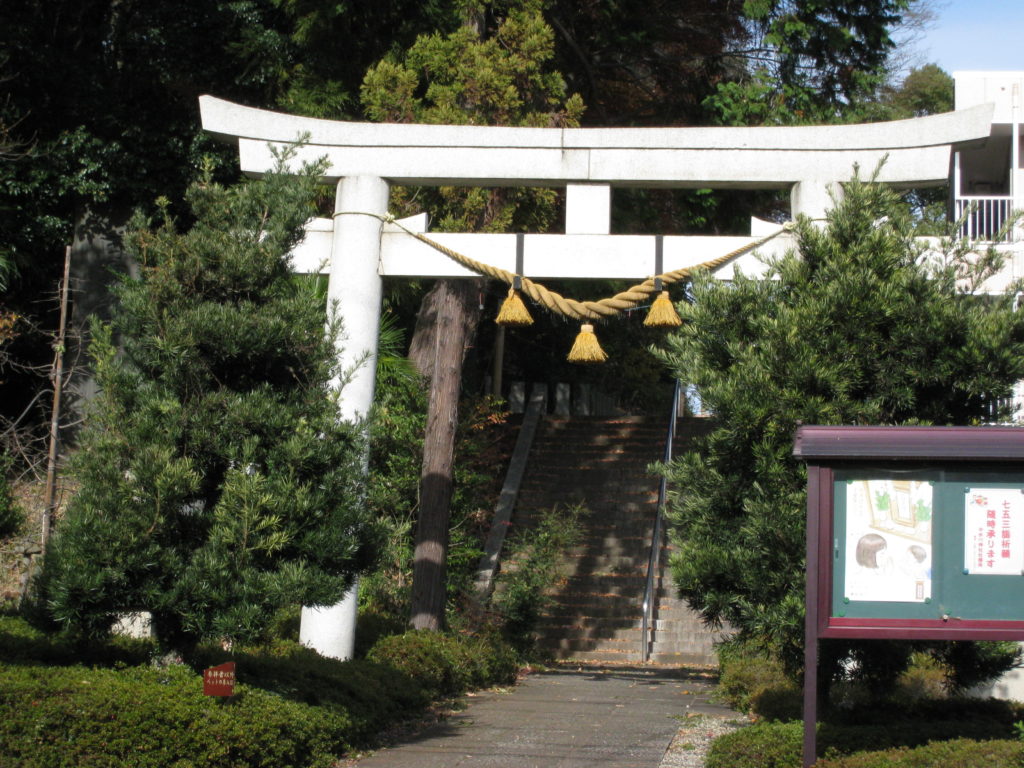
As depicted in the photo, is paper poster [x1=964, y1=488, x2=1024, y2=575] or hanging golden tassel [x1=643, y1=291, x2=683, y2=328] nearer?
paper poster [x1=964, y1=488, x2=1024, y2=575]

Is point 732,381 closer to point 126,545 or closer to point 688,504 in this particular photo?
point 688,504

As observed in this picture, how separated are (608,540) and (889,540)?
468 inches

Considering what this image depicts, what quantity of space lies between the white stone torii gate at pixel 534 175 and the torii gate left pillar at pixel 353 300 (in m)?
0.01

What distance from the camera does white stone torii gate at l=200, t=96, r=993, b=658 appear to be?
34.0 ft

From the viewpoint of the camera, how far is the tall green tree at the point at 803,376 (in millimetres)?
7914

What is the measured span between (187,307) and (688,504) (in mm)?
3750

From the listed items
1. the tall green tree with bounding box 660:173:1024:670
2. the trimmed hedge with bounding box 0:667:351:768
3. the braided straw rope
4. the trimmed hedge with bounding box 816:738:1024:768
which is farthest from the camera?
the braided straw rope

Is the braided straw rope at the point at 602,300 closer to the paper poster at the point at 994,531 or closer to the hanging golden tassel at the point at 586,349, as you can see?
the hanging golden tassel at the point at 586,349

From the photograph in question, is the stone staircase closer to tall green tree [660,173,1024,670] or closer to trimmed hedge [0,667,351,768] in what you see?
tall green tree [660,173,1024,670]

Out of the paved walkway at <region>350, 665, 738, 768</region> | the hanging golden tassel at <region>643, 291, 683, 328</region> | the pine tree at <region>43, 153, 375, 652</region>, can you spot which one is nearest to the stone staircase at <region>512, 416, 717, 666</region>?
the paved walkway at <region>350, 665, 738, 768</region>

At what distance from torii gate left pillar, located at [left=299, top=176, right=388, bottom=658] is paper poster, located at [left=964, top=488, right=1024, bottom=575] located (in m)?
5.62

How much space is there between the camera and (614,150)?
417 inches

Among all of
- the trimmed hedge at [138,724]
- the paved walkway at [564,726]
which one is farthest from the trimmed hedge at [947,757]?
the trimmed hedge at [138,724]

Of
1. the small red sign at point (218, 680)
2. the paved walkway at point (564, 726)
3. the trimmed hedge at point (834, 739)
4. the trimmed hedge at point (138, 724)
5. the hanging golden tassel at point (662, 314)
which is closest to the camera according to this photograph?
the trimmed hedge at point (138, 724)
